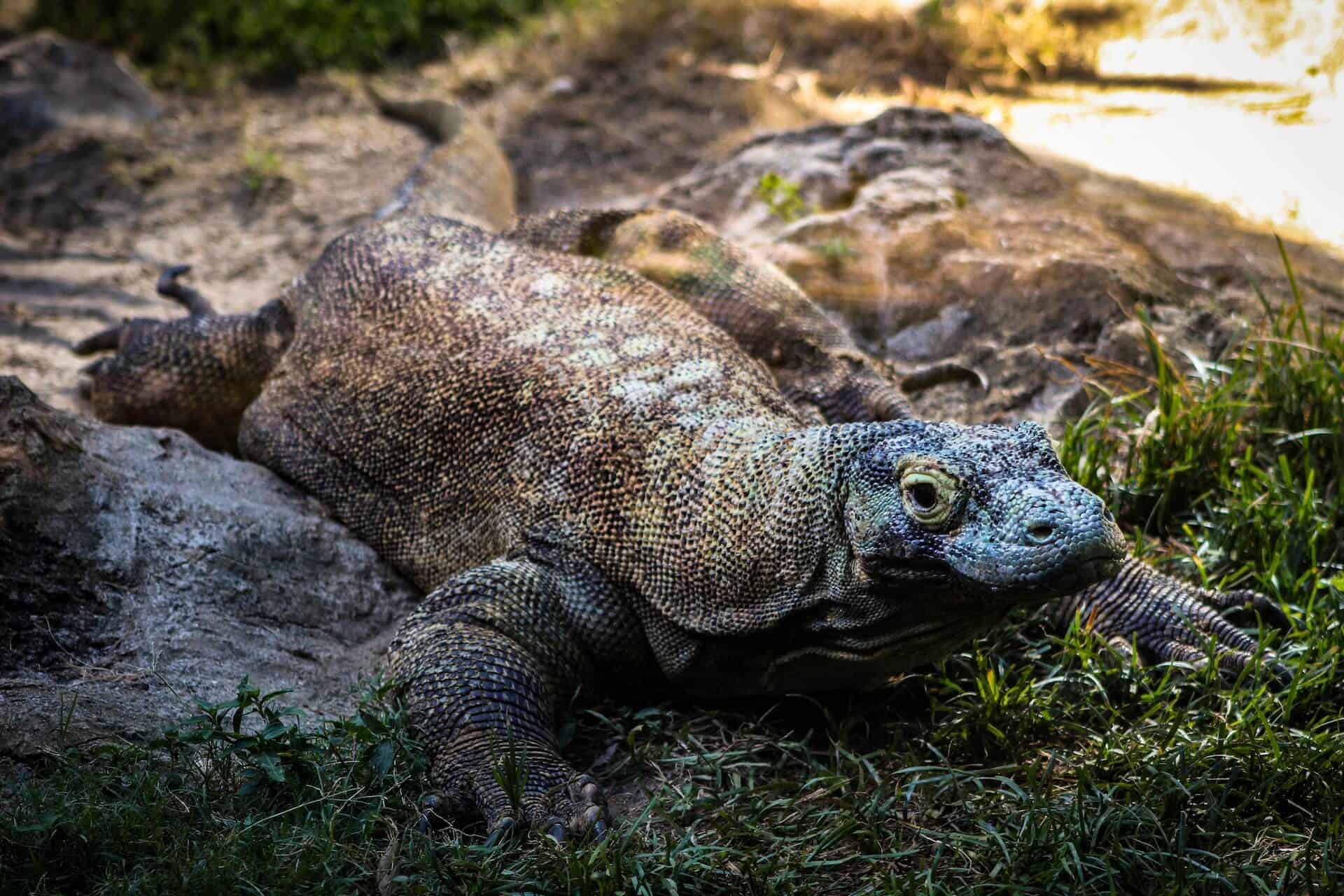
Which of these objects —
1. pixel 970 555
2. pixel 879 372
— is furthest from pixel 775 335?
pixel 970 555

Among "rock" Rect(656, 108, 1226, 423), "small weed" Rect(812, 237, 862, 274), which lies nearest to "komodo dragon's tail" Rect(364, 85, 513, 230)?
"rock" Rect(656, 108, 1226, 423)

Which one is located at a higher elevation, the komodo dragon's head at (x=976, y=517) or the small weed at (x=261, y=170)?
the komodo dragon's head at (x=976, y=517)

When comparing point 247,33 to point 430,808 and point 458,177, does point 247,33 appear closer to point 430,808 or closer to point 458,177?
point 458,177

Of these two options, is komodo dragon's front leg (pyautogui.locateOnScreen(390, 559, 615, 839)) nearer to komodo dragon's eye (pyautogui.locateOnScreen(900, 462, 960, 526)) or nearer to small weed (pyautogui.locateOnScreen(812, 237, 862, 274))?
komodo dragon's eye (pyautogui.locateOnScreen(900, 462, 960, 526))

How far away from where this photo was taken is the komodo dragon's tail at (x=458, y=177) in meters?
6.08

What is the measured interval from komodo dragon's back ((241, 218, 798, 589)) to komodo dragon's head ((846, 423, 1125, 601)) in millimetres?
733

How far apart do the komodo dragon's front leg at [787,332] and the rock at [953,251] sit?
381 millimetres

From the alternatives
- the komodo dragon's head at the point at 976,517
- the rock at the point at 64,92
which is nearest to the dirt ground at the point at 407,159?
the rock at the point at 64,92

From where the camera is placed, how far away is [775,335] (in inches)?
187

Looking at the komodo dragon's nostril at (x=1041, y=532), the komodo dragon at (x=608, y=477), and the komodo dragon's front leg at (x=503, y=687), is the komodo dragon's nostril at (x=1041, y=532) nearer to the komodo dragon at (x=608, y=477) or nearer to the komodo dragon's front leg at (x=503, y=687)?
the komodo dragon at (x=608, y=477)

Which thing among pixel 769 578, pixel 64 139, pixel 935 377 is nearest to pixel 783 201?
pixel 935 377

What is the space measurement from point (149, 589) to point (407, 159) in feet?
15.3

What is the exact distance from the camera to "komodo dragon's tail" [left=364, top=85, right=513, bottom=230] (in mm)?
6078

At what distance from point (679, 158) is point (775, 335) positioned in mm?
3193
